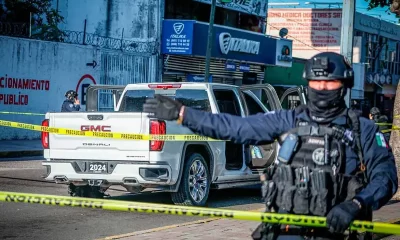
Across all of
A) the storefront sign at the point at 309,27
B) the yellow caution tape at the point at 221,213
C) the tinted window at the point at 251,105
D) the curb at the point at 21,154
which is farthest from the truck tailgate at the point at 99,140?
the storefront sign at the point at 309,27

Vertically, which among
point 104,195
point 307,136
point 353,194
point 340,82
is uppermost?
point 340,82

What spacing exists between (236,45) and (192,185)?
2515cm

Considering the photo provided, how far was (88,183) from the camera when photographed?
38.1ft

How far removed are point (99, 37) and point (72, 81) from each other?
265 cm

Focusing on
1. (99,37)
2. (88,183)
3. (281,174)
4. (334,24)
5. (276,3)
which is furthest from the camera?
(276,3)

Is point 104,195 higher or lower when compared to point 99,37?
lower

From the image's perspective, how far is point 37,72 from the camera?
26.6 metres

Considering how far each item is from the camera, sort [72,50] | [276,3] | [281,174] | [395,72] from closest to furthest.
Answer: [281,174] < [72,50] < [276,3] < [395,72]

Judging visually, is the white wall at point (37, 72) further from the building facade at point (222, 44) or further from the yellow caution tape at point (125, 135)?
the yellow caution tape at point (125, 135)

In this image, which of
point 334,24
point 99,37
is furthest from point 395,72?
point 99,37

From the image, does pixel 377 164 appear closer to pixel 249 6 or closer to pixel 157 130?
pixel 157 130

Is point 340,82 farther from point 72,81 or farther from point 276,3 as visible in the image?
point 276,3

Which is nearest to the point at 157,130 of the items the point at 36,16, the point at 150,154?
the point at 150,154

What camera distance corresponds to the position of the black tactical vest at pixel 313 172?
456cm
